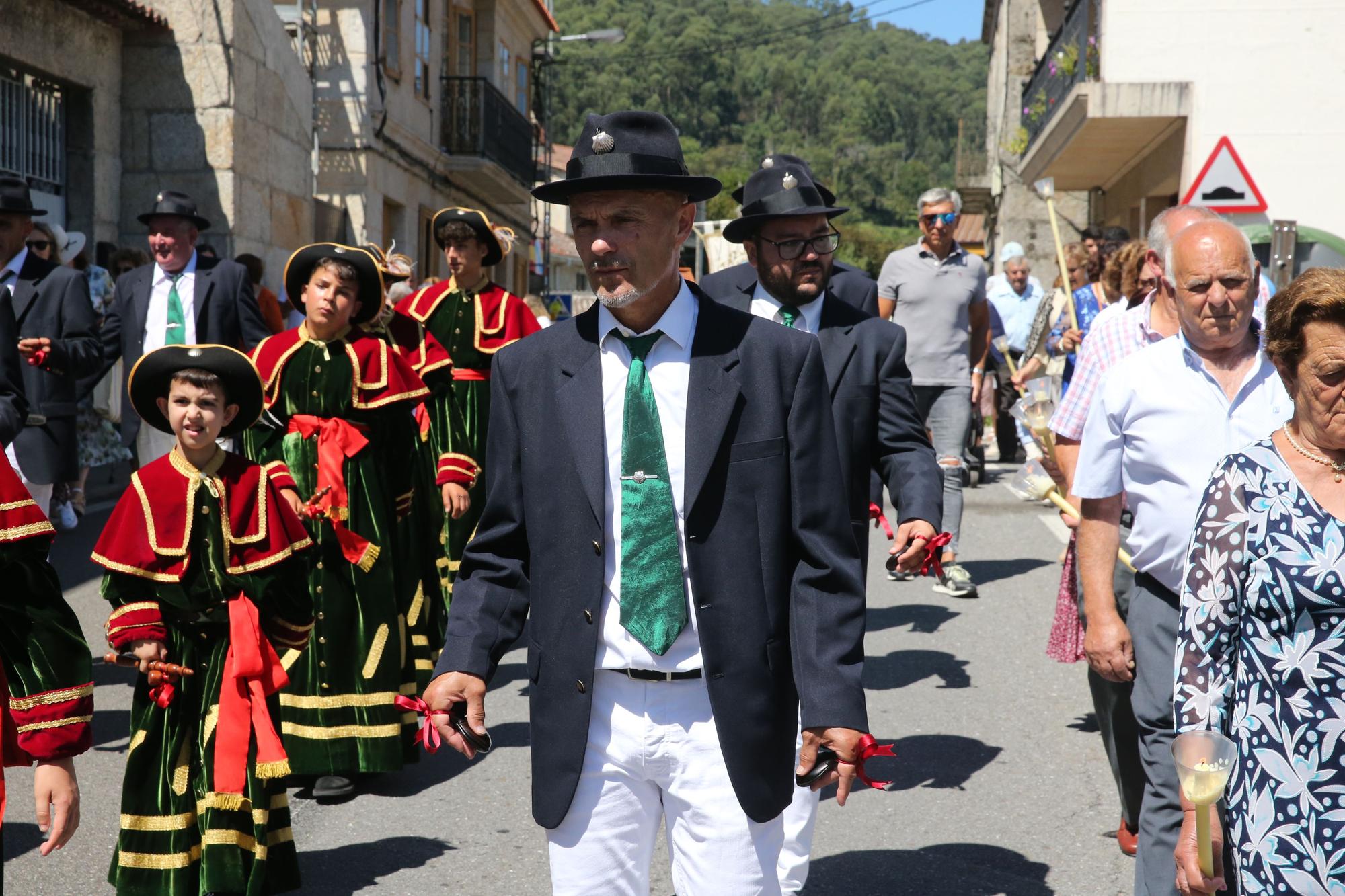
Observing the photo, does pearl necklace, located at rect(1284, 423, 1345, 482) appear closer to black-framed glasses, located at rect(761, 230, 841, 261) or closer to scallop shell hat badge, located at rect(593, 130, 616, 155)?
scallop shell hat badge, located at rect(593, 130, 616, 155)

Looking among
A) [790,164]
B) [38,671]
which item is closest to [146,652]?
[38,671]

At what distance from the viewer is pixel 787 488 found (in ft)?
9.89

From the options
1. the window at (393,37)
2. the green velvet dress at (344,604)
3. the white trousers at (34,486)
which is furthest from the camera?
the window at (393,37)

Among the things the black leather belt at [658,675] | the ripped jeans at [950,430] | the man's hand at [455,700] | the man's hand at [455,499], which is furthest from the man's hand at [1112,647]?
the ripped jeans at [950,430]

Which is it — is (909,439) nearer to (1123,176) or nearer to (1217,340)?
(1217,340)

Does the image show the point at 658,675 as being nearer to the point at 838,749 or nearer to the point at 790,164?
the point at 838,749

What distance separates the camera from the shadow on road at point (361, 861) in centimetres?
487

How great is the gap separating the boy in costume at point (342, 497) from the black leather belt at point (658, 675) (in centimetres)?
309

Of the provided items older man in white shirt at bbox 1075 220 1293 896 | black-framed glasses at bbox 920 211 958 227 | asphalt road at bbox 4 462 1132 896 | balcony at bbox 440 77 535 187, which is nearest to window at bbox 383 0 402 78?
balcony at bbox 440 77 535 187

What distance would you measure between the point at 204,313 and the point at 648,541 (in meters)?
6.19

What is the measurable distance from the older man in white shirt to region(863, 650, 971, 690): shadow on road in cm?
336

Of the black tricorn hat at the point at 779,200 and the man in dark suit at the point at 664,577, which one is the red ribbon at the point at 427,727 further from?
the black tricorn hat at the point at 779,200

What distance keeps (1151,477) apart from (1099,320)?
4.02 ft

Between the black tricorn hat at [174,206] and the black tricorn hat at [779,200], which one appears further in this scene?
the black tricorn hat at [174,206]
